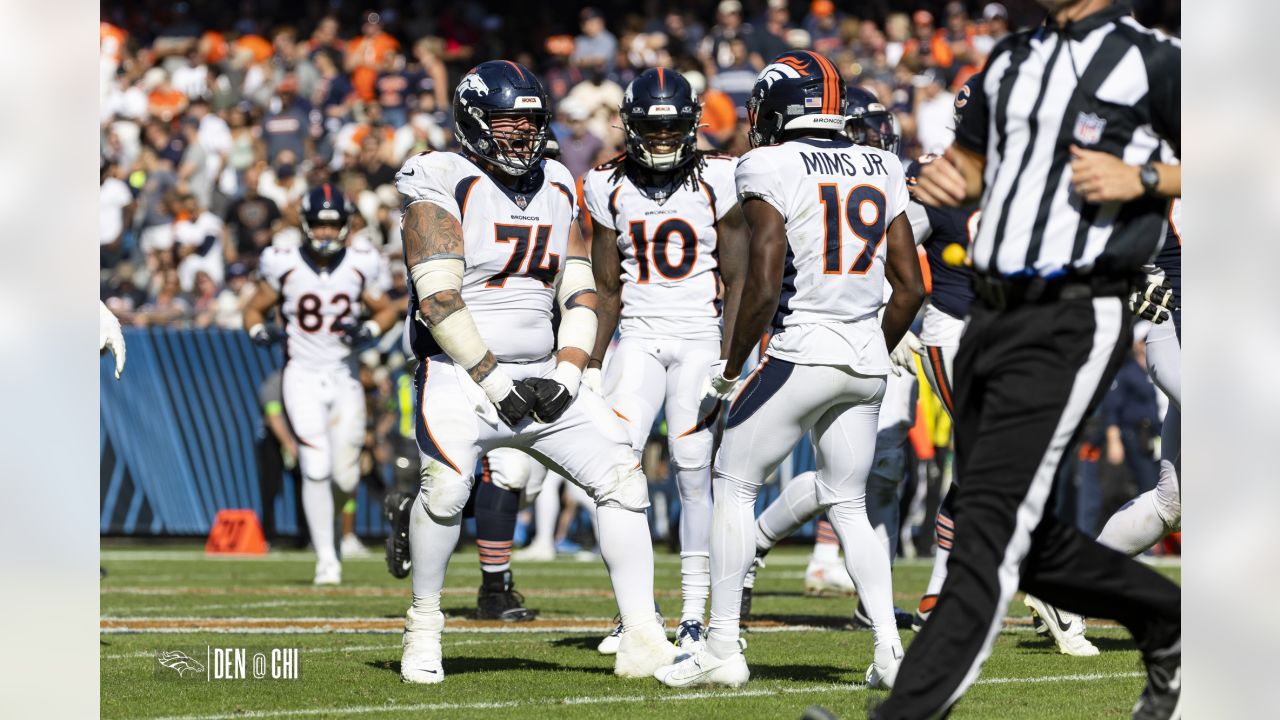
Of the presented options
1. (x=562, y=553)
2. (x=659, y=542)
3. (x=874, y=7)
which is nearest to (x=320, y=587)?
(x=562, y=553)

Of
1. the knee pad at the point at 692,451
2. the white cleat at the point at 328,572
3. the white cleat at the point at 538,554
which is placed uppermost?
the knee pad at the point at 692,451

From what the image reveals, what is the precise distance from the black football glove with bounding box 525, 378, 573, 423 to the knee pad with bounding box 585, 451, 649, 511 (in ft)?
1.08

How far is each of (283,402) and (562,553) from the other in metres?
3.31

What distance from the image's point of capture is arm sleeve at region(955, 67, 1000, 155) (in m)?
4.39

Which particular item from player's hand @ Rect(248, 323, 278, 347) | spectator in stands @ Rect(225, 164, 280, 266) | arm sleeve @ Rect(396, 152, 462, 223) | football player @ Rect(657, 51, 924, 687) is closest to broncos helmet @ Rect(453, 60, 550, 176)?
arm sleeve @ Rect(396, 152, 462, 223)

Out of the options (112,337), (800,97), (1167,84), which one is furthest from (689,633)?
(1167,84)

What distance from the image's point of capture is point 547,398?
244 inches

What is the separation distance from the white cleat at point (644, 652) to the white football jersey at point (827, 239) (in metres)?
1.13

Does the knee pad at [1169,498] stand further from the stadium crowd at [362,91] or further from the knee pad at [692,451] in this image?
the stadium crowd at [362,91]

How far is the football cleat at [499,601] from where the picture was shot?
895 centimetres

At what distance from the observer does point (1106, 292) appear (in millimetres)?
4254

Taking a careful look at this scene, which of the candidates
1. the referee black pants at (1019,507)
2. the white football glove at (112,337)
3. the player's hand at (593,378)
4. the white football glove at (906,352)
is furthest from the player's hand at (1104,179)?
the white football glove at (112,337)
